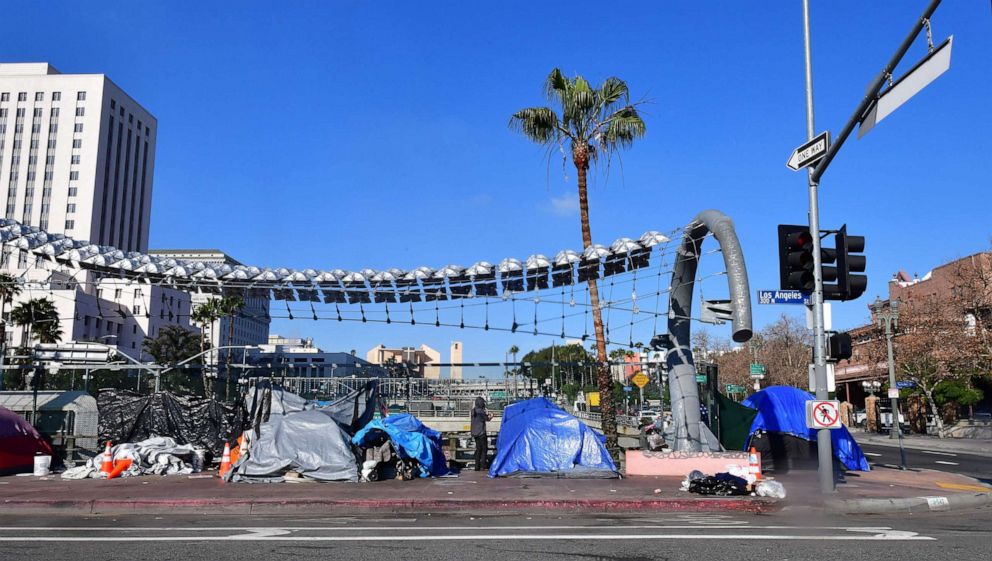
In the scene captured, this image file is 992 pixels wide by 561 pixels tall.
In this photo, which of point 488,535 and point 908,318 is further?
point 908,318

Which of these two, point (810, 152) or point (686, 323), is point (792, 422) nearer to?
point (686, 323)

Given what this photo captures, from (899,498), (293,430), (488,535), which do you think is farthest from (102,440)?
(899,498)

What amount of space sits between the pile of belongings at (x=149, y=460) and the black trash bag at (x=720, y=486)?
11.3m

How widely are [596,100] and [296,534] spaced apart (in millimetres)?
14714

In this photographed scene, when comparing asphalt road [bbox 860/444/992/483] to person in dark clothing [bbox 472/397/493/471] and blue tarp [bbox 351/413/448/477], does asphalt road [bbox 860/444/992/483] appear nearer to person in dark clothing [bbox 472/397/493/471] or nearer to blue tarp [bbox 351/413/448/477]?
person in dark clothing [bbox 472/397/493/471]

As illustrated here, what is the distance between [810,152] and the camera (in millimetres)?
13375

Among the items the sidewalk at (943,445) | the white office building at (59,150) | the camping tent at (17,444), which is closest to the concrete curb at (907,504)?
the camping tent at (17,444)

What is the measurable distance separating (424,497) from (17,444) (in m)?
10.4

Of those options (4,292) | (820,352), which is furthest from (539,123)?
(4,292)

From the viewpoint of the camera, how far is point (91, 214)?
113 m

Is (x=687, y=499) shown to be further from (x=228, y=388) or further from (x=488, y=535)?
(x=228, y=388)

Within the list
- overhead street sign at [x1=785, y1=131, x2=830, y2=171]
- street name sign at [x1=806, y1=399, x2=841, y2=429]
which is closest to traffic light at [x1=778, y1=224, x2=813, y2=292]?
overhead street sign at [x1=785, y1=131, x2=830, y2=171]

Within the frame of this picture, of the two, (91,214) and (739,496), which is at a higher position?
(91,214)

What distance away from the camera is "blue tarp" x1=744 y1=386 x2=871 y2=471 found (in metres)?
18.5
